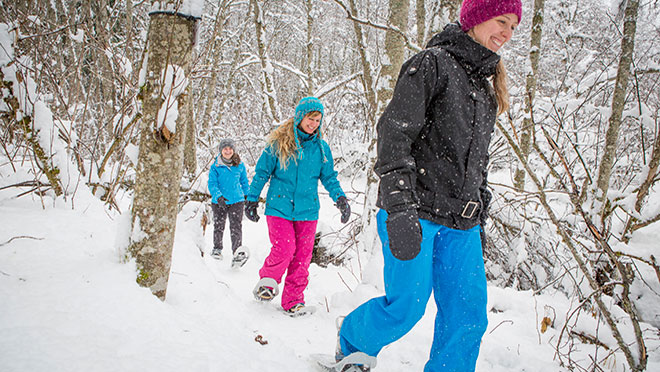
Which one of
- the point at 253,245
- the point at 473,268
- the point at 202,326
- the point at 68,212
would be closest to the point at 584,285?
the point at 473,268

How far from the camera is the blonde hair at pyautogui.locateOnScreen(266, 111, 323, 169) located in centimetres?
290

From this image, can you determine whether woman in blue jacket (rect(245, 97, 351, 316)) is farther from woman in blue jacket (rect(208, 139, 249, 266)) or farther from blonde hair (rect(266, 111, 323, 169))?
woman in blue jacket (rect(208, 139, 249, 266))

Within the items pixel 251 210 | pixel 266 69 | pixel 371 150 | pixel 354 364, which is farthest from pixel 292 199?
pixel 266 69

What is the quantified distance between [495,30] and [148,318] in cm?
206

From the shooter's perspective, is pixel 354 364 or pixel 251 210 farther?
pixel 251 210

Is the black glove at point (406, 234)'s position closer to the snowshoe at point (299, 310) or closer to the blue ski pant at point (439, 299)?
the blue ski pant at point (439, 299)

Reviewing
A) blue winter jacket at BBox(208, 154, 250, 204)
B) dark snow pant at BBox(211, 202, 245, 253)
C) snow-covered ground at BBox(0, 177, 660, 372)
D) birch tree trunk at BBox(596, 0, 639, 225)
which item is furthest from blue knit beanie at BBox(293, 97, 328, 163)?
dark snow pant at BBox(211, 202, 245, 253)

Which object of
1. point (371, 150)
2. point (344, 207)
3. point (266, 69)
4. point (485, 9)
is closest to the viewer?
point (485, 9)

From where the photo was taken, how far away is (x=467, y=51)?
1571 millimetres

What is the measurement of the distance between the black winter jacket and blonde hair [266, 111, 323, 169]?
4.79 feet

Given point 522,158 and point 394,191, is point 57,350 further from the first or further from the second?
point 522,158

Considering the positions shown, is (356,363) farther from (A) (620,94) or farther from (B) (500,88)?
(A) (620,94)

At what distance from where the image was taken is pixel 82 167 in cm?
319

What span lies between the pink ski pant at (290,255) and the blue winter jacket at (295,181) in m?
0.10
